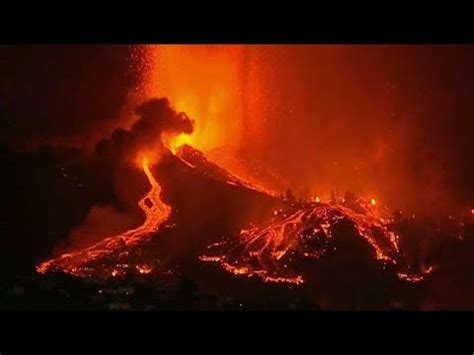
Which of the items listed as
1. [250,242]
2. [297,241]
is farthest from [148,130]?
[297,241]

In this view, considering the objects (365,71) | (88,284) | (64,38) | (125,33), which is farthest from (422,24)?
(88,284)

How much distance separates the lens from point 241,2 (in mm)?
3531

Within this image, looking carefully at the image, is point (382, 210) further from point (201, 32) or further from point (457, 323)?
point (201, 32)

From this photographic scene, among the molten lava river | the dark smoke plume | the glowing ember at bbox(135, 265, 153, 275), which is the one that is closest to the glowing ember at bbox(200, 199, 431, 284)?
the molten lava river

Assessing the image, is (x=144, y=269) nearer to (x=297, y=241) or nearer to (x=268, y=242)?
(x=268, y=242)

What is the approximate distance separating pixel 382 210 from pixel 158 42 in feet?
4.37

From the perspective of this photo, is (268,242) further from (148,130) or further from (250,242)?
(148,130)

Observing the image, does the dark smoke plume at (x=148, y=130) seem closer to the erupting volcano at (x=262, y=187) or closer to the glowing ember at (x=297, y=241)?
the erupting volcano at (x=262, y=187)

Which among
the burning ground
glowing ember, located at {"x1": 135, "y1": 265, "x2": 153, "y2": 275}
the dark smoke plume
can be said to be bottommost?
glowing ember, located at {"x1": 135, "y1": 265, "x2": 153, "y2": 275}

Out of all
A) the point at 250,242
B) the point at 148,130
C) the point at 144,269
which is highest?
the point at 148,130

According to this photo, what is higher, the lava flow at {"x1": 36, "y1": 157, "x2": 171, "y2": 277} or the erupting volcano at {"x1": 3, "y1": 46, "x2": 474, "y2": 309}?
the erupting volcano at {"x1": 3, "y1": 46, "x2": 474, "y2": 309}

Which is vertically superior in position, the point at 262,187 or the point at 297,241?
the point at 262,187

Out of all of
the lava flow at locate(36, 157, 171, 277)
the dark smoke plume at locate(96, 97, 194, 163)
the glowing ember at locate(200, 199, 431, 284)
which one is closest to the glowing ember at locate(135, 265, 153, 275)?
the lava flow at locate(36, 157, 171, 277)

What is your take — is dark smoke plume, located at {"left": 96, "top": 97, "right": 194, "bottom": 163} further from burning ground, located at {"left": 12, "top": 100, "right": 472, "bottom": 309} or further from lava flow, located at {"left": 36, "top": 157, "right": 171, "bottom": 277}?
lava flow, located at {"left": 36, "top": 157, "right": 171, "bottom": 277}
